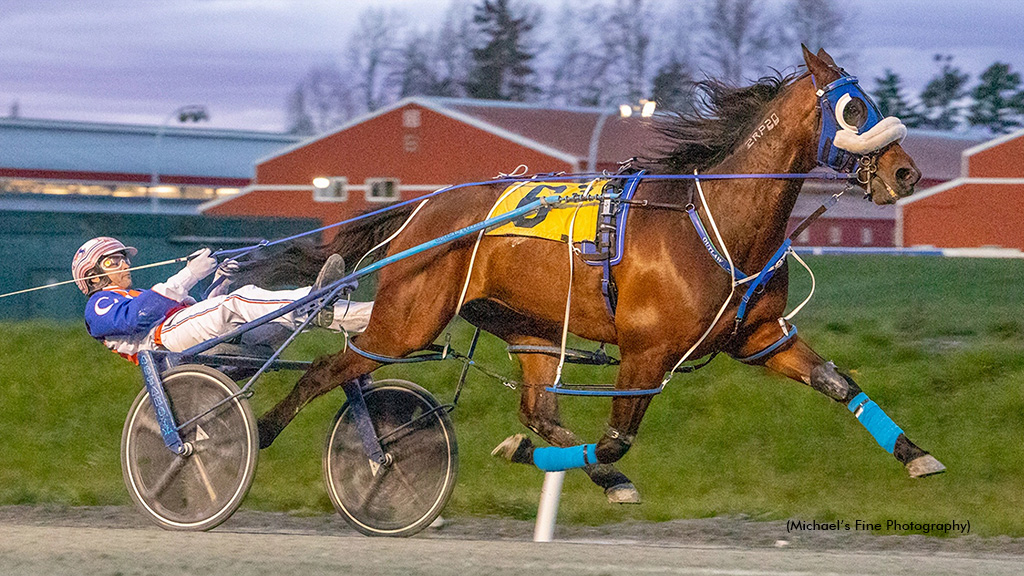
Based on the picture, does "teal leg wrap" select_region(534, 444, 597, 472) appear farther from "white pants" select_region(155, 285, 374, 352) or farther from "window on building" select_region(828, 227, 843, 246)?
"window on building" select_region(828, 227, 843, 246)

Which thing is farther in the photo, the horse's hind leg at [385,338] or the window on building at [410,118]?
the window on building at [410,118]

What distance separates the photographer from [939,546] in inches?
263

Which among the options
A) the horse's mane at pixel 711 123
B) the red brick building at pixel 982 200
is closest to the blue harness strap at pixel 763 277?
the horse's mane at pixel 711 123

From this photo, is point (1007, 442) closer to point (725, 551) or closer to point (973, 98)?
point (725, 551)

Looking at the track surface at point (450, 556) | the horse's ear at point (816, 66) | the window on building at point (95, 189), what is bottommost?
the window on building at point (95, 189)

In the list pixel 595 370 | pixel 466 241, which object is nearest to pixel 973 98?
pixel 595 370

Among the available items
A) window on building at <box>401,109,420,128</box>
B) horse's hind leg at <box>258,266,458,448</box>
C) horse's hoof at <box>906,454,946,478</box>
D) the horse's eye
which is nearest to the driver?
horse's hind leg at <box>258,266,458,448</box>

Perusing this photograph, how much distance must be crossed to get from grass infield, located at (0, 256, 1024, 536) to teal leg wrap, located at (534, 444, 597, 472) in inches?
52.7

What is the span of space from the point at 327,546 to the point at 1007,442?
14.6 feet

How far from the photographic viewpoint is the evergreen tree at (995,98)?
176 ft

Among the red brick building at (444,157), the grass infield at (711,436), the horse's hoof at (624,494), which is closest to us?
the horse's hoof at (624,494)

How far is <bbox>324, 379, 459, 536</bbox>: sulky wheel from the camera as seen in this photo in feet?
21.8

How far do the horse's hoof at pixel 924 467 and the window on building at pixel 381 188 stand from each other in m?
31.8

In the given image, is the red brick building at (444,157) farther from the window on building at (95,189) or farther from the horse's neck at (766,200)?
the horse's neck at (766,200)
